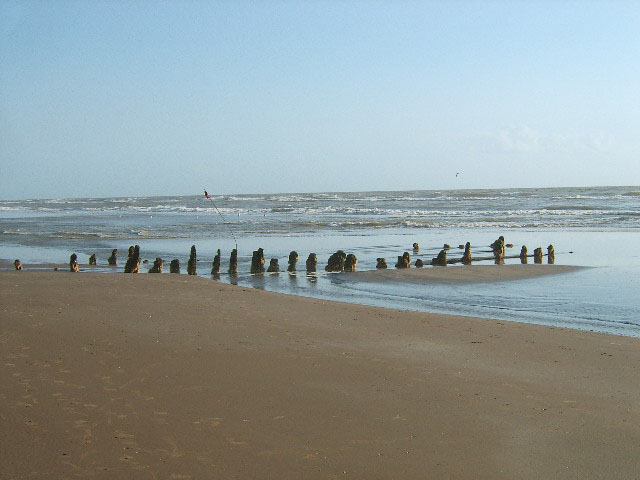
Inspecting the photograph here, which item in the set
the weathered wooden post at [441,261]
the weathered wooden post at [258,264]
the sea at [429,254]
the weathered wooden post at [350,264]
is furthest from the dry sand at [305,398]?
the weathered wooden post at [441,261]

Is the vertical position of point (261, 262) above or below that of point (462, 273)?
above

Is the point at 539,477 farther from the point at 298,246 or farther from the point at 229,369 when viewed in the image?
the point at 298,246

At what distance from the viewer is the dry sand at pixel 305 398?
4531mm

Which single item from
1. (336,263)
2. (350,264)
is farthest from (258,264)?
(350,264)

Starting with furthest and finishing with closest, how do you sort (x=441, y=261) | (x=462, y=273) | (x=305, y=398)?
(x=441, y=261) → (x=462, y=273) → (x=305, y=398)

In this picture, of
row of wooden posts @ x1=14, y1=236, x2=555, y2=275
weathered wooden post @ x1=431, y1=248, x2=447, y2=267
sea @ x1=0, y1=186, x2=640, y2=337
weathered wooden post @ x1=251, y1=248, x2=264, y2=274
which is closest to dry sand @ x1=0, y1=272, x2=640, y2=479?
sea @ x1=0, y1=186, x2=640, y2=337

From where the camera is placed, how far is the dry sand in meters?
4.53

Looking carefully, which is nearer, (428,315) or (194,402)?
(194,402)

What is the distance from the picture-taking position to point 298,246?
90.3 feet

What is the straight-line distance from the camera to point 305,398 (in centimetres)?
582

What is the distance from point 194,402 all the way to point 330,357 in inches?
81.1

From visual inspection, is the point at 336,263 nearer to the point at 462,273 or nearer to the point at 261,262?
the point at 261,262

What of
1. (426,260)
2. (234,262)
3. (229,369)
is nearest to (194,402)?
(229,369)

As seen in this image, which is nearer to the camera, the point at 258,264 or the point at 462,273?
the point at 462,273
